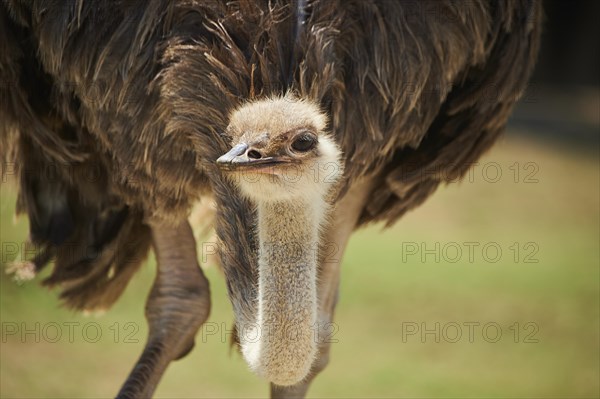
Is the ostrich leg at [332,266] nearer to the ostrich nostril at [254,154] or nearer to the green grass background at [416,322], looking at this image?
the green grass background at [416,322]

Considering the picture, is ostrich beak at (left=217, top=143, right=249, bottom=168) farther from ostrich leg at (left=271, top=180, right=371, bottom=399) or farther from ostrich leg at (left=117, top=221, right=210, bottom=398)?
ostrich leg at (left=117, top=221, right=210, bottom=398)

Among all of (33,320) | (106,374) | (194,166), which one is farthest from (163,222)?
(33,320)

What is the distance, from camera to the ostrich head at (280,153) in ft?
8.42

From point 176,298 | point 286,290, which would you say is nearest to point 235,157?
point 286,290

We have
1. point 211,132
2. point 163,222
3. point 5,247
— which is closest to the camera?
point 211,132

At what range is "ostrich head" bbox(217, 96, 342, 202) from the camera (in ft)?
8.42

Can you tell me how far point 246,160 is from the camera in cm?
252

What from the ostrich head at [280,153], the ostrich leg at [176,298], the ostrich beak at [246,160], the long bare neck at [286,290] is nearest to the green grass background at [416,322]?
the ostrich leg at [176,298]

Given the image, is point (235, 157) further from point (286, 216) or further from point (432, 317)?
point (432, 317)

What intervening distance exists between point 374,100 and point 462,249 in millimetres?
4176

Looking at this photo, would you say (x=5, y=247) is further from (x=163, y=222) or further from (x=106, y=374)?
(x=163, y=222)

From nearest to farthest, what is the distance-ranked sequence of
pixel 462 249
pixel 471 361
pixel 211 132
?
pixel 211 132 → pixel 471 361 → pixel 462 249

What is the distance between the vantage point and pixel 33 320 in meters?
5.73

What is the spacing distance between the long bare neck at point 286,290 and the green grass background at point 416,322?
1.16m
